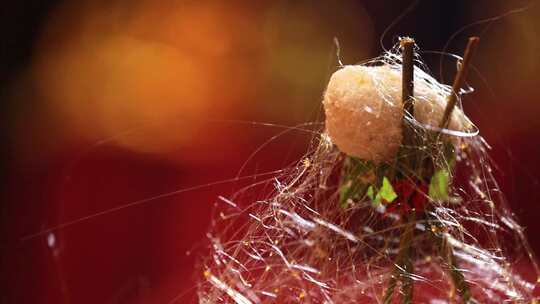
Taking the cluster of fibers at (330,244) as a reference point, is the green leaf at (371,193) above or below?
above

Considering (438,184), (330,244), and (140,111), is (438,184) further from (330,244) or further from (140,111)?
(140,111)

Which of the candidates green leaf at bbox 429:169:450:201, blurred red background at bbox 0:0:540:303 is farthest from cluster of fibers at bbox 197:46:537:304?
blurred red background at bbox 0:0:540:303

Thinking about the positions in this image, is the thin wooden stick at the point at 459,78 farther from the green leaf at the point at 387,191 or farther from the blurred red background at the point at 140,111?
the blurred red background at the point at 140,111

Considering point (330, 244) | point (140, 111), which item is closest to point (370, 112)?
point (330, 244)

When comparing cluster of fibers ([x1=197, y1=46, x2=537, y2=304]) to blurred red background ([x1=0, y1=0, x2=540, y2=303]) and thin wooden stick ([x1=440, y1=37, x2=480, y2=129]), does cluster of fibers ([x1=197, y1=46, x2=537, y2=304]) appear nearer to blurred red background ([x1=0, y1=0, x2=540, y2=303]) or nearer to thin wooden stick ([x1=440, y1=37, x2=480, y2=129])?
thin wooden stick ([x1=440, y1=37, x2=480, y2=129])

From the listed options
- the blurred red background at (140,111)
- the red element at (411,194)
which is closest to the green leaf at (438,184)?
the red element at (411,194)

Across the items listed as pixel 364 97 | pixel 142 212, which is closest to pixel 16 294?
pixel 142 212

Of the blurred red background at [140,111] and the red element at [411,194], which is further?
the blurred red background at [140,111]
